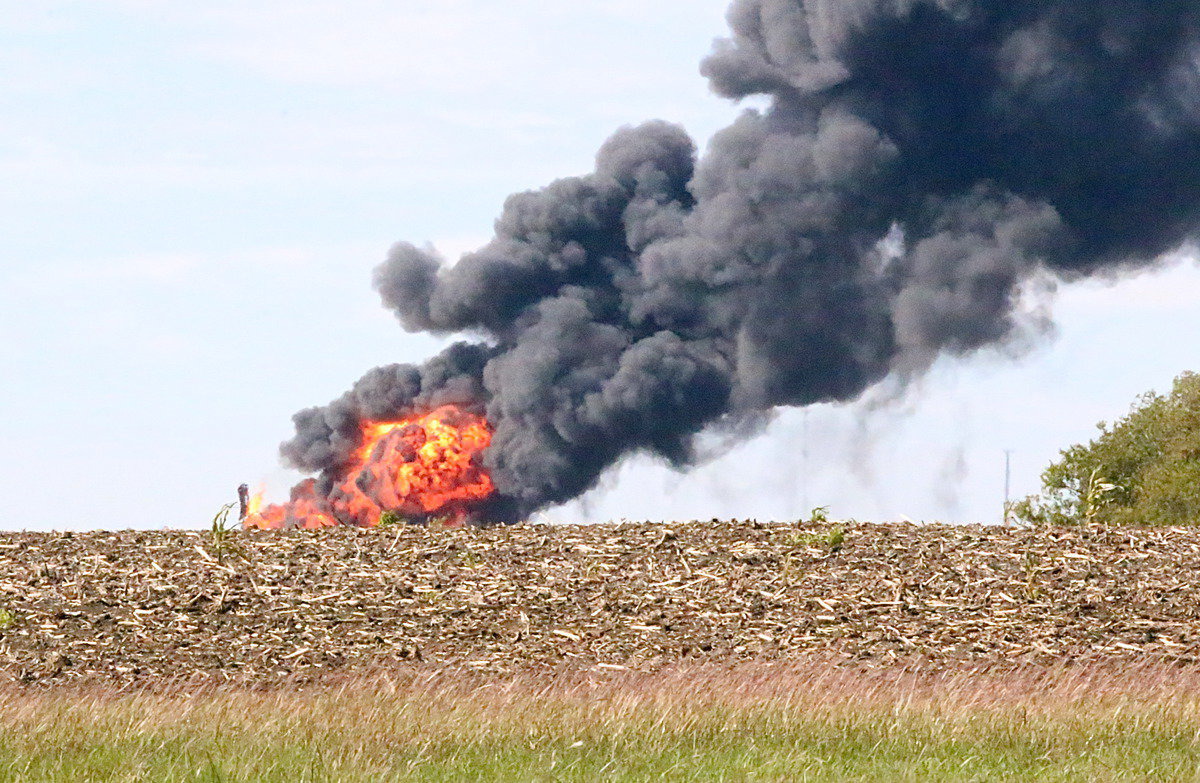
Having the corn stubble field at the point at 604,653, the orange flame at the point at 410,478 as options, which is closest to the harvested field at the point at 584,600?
the corn stubble field at the point at 604,653

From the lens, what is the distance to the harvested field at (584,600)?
1311 centimetres

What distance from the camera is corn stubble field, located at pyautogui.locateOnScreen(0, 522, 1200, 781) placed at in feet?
29.1

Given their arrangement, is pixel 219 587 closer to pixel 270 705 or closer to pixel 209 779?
pixel 270 705

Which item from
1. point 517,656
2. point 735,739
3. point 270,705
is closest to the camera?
point 735,739

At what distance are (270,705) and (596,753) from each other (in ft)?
10.6

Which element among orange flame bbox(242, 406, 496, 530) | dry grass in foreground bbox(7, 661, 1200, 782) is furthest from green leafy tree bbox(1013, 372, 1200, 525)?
dry grass in foreground bbox(7, 661, 1200, 782)

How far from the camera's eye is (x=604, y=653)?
13.0 meters

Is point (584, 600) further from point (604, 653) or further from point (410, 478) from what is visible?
point (410, 478)

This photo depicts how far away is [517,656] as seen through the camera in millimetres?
13016

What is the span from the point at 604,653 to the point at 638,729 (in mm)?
3699

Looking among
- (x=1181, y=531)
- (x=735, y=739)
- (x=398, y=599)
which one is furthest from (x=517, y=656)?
(x=1181, y=531)

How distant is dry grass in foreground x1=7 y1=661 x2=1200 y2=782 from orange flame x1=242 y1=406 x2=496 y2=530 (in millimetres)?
21848

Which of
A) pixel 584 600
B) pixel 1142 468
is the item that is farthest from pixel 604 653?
pixel 1142 468

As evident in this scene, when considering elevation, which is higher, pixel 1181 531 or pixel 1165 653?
pixel 1181 531
